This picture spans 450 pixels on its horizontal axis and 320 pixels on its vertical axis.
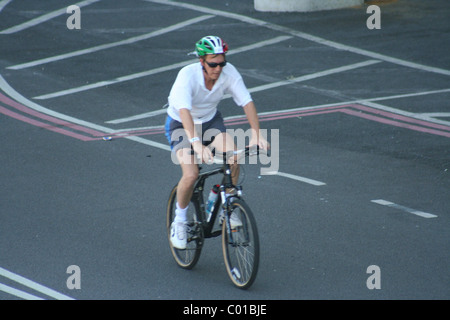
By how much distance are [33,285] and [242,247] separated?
198cm

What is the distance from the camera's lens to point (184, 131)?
23.8ft

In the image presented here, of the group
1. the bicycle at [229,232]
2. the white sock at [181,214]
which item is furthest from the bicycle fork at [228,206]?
the white sock at [181,214]

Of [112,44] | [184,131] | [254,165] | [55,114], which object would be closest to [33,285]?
[184,131]

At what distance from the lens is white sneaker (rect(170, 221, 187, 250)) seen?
24.3ft

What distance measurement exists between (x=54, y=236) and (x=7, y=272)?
1.05 meters

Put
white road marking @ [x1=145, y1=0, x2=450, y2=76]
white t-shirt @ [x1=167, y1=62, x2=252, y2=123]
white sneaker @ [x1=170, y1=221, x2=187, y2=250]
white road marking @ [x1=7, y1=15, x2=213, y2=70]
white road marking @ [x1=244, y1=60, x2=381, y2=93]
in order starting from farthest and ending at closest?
white road marking @ [x1=7, y1=15, x2=213, y2=70]
white road marking @ [x1=145, y1=0, x2=450, y2=76]
white road marking @ [x1=244, y1=60, x2=381, y2=93]
white sneaker @ [x1=170, y1=221, x2=187, y2=250]
white t-shirt @ [x1=167, y1=62, x2=252, y2=123]

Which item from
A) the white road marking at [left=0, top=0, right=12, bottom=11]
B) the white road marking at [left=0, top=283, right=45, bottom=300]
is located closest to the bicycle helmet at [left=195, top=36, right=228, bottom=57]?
the white road marking at [left=0, top=283, right=45, bottom=300]

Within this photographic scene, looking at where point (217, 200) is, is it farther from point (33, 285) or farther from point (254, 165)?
point (254, 165)

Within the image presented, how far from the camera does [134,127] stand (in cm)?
1304

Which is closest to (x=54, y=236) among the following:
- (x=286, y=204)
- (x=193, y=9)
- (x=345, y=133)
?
(x=286, y=204)

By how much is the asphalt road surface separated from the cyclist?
2.69 ft

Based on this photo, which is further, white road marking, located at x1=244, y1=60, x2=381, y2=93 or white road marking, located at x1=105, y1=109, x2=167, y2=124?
white road marking, located at x1=244, y1=60, x2=381, y2=93

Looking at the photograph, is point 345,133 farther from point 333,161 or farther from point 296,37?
point 296,37

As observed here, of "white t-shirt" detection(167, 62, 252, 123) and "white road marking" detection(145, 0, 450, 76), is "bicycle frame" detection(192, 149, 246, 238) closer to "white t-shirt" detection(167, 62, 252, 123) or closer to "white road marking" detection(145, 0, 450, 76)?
"white t-shirt" detection(167, 62, 252, 123)
